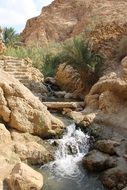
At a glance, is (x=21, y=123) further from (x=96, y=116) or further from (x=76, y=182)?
(x=96, y=116)

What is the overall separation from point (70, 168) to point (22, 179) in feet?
6.97

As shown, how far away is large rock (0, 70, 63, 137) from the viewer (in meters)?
9.02

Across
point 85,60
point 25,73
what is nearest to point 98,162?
point 85,60

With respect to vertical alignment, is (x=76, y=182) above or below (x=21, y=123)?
below

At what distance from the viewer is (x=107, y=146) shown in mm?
8898

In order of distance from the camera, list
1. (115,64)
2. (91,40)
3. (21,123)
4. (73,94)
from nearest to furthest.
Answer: (21,123) < (73,94) < (115,64) < (91,40)

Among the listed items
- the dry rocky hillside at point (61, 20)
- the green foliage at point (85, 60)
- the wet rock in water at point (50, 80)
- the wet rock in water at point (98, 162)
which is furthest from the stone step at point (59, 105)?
the dry rocky hillside at point (61, 20)

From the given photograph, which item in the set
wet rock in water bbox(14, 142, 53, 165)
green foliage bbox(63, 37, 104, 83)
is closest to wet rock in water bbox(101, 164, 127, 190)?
wet rock in water bbox(14, 142, 53, 165)

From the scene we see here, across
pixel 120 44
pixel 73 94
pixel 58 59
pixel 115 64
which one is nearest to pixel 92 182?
pixel 73 94

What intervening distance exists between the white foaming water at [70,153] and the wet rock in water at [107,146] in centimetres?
58

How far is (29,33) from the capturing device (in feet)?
118

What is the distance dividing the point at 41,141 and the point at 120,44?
10.0m

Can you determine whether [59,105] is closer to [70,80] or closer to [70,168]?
[70,168]

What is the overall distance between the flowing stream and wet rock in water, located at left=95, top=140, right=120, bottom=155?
574mm
